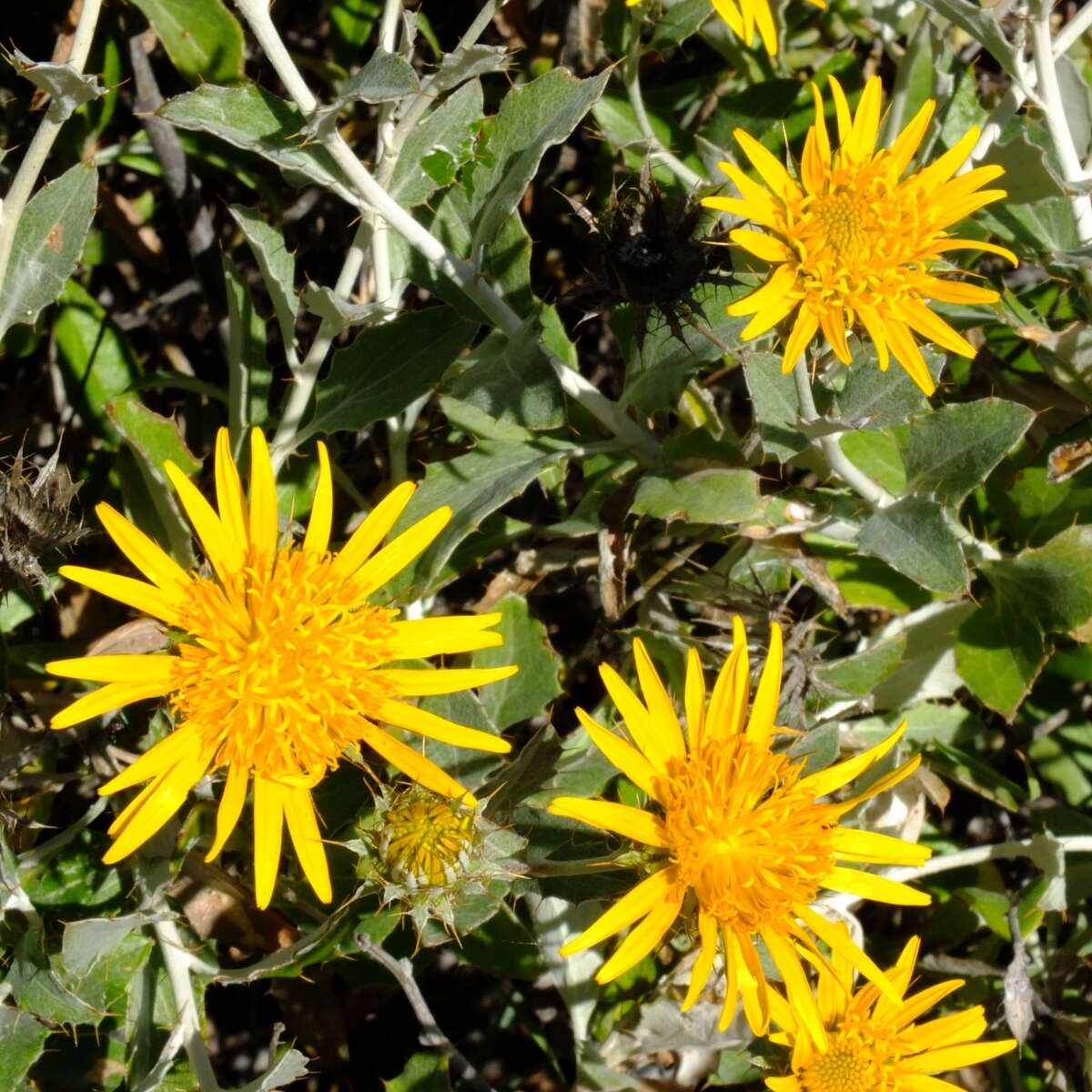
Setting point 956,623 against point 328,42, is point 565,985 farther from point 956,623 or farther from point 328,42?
point 328,42

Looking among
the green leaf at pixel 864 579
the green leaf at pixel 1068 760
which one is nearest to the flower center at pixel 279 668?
the green leaf at pixel 864 579

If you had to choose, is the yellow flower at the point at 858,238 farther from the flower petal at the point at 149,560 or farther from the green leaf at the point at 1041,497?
the flower petal at the point at 149,560

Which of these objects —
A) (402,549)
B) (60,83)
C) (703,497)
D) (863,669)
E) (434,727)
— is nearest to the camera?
(60,83)

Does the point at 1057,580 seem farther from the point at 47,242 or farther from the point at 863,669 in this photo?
the point at 47,242

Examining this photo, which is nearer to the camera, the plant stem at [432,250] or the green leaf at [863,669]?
the plant stem at [432,250]

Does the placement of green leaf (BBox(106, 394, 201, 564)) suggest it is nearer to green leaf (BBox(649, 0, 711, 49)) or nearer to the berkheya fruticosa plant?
the berkheya fruticosa plant

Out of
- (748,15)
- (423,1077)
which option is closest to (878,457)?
(748,15)

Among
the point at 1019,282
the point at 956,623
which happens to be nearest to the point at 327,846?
the point at 956,623
